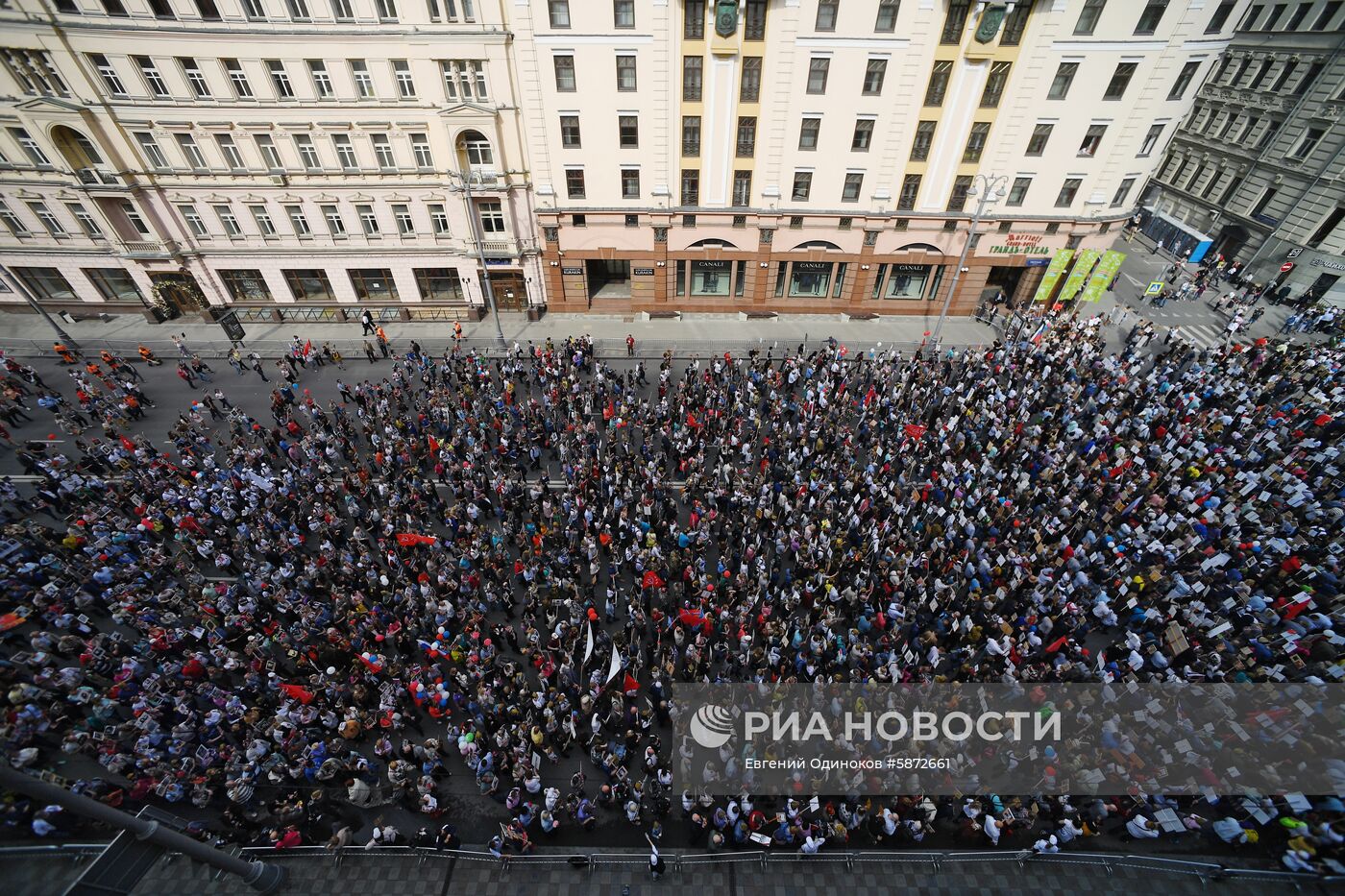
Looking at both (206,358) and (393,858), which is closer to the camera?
(393,858)

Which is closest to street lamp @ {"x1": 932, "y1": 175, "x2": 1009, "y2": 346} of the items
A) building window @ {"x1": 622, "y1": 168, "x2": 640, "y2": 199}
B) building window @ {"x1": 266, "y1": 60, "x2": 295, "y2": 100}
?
building window @ {"x1": 622, "y1": 168, "x2": 640, "y2": 199}

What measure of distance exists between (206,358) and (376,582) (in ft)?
96.0

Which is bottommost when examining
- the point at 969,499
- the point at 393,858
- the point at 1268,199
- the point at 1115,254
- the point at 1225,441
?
the point at 393,858

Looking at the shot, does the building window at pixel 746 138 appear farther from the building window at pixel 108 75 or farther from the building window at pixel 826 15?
the building window at pixel 108 75

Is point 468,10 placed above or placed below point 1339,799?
above

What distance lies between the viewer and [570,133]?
3750 centimetres

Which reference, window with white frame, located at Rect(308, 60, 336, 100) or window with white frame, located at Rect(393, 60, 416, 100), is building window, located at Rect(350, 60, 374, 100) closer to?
window with white frame, located at Rect(308, 60, 336, 100)

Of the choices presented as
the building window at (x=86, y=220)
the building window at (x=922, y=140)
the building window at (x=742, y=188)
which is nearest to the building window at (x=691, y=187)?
the building window at (x=742, y=188)

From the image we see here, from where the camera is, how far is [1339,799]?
16422mm

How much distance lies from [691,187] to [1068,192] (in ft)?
85.3

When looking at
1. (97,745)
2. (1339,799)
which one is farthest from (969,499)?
(97,745)

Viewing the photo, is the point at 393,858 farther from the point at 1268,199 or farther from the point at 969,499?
the point at 1268,199

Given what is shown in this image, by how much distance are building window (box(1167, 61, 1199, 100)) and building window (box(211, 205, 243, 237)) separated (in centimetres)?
6133

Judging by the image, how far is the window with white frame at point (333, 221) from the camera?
1556 inches
